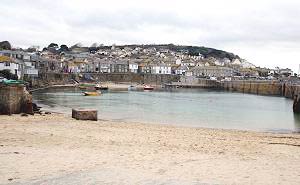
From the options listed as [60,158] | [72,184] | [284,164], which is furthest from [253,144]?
[72,184]

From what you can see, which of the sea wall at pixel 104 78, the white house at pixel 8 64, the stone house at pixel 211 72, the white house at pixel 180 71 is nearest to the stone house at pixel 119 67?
the sea wall at pixel 104 78

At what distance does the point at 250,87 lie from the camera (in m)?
98.3

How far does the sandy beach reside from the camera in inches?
338

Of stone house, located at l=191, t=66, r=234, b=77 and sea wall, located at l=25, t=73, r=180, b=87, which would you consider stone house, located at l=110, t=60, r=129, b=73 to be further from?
stone house, located at l=191, t=66, r=234, b=77

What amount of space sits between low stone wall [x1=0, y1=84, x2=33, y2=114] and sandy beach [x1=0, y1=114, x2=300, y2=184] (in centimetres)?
608

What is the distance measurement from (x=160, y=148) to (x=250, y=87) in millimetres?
88944

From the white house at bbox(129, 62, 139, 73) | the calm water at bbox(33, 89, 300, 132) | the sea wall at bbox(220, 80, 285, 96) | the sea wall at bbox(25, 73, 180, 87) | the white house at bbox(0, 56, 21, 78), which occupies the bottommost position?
the calm water at bbox(33, 89, 300, 132)

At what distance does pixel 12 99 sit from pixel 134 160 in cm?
1308

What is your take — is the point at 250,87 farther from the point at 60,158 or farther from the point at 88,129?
the point at 60,158

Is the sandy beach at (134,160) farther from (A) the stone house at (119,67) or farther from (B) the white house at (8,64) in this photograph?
(A) the stone house at (119,67)

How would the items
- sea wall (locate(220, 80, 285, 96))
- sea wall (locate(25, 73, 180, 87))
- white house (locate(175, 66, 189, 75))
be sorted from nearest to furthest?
sea wall (locate(220, 80, 285, 96)) < sea wall (locate(25, 73, 180, 87)) < white house (locate(175, 66, 189, 75))

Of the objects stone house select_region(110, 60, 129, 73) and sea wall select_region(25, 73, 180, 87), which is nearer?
sea wall select_region(25, 73, 180, 87)

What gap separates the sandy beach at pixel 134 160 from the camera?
859cm

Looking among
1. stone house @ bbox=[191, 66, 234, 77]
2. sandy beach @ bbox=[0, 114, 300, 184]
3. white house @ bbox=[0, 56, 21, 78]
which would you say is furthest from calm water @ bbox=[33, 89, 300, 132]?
stone house @ bbox=[191, 66, 234, 77]
